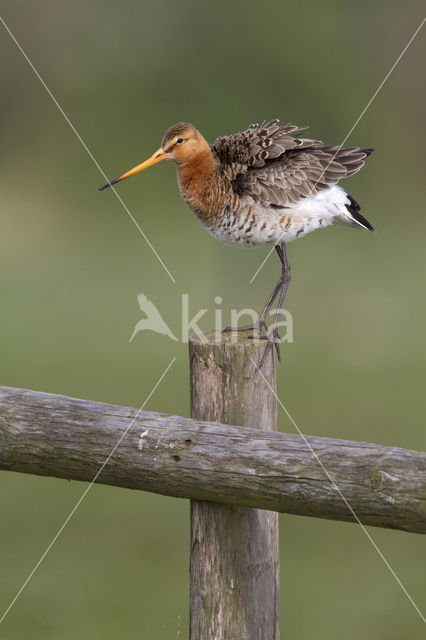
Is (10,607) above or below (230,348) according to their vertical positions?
below

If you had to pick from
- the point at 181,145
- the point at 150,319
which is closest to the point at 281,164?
the point at 181,145

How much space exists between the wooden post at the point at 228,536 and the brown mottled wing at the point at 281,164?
70 centimetres

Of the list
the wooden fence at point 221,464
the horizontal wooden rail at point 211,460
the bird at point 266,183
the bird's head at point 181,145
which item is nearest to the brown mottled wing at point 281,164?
the bird at point 266,183

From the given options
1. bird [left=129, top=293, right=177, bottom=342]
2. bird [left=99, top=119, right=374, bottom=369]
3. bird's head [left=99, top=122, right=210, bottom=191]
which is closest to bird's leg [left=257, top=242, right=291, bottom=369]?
bird [left=99, top=119, right=374, bottom=369]

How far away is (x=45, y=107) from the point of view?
31.4ft

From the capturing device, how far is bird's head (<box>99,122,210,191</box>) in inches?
98.4

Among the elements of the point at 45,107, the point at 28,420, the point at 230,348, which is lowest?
the point at 28,420

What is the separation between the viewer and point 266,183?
259 cm

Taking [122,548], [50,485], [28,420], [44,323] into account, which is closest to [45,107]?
[44,323]

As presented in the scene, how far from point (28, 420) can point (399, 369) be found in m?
5.01

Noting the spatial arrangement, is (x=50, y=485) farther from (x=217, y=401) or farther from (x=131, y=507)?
(x=217, y=401)

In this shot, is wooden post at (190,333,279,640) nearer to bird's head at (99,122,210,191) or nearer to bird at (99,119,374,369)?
bird at (99,119,374,369)

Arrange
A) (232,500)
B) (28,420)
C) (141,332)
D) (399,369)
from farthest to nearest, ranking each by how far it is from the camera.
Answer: (141,332) < (399,369) < (28,420) < (232,500)

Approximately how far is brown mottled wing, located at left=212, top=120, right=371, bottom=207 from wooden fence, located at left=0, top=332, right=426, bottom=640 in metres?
0.69
